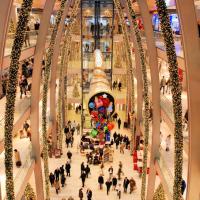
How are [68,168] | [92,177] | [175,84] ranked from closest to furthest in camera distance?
[175,84], [68,168], [92,177]

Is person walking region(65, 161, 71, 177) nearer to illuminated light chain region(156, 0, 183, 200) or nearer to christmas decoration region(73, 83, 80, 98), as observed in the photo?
christmas decoration region(73, 83, 80, 98)

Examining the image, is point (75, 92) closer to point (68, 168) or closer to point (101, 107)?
point (68, 168)

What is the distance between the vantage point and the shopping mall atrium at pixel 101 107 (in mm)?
8930

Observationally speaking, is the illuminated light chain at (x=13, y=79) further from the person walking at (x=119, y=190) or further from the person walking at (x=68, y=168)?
the person walking at (x=68, y=168)

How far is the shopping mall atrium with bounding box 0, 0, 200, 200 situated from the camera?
8930 millimetres

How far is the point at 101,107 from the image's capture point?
48.8 feet

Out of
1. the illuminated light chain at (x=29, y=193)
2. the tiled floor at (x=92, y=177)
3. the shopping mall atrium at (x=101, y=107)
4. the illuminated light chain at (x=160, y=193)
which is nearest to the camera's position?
the shopping mall atrium at (x=101, y=107)

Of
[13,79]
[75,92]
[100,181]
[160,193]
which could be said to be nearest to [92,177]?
[100,181]

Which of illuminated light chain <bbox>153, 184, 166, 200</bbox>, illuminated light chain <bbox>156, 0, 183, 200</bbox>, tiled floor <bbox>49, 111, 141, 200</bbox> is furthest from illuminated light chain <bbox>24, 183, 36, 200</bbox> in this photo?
illuminated light chain <bbox>156, 0, 183, 200</bbox>

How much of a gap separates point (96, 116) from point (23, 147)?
6.93 meters

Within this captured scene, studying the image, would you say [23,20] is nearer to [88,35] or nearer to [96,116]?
[96,116]

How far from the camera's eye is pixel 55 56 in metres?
23.0

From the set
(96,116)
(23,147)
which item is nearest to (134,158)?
(23,147)

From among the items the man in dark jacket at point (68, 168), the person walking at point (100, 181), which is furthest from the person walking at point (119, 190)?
the man in dark jacket at point (68, 168)
